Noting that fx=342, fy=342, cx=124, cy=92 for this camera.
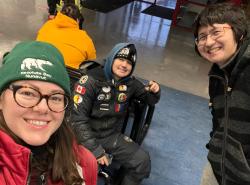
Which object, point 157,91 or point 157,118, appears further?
point 157,118

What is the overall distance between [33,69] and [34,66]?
1 cm

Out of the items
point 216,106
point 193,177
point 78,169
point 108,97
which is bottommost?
point 193,177

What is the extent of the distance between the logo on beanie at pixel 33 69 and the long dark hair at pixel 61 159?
0.82 ft

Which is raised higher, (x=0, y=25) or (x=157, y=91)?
(x=157, y=91)

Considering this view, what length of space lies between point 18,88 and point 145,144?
7.31 ft

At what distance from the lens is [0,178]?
45.1 inches

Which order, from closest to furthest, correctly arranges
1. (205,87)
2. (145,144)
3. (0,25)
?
(145,144)
(205,87)
(0,25)

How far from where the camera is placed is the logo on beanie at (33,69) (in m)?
1.13

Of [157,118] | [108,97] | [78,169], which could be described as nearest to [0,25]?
[157,118]

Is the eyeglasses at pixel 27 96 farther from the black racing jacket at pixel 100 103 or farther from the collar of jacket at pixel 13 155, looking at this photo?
the black racing jacket at pixel 100 103

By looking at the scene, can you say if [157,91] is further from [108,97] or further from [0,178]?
[0,178]

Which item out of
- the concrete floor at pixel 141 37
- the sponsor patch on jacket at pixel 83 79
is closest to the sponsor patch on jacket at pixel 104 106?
the sponsor patch on jacket at pixel 83 79

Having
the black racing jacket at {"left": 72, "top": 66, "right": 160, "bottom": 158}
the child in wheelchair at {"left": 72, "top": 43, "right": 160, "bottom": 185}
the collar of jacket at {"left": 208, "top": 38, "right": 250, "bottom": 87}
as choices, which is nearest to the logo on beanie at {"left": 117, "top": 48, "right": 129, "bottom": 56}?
the child in wheelchair at {"left": 72, "top": 43, "right": 160, "bottom": 185}

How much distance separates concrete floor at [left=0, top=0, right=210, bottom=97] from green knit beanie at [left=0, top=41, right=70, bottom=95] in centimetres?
334
